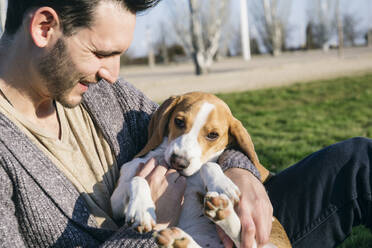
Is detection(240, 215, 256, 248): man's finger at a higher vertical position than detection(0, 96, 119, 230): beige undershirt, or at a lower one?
lower

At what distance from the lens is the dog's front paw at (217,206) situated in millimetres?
2324

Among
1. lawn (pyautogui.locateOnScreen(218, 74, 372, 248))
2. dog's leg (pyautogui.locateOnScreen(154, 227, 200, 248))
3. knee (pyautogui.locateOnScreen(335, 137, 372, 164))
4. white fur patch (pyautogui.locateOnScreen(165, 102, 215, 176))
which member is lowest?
lawn (pyautogui.locateOnScreen(218, 74, 372, 248))

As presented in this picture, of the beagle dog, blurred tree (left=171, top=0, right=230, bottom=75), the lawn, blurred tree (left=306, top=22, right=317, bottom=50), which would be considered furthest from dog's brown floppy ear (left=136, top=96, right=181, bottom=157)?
blurred tree (left=306, top=22, right=317, bottom=50)

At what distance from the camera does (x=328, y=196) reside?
107 inches

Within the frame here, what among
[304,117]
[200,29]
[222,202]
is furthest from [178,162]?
[200,29]

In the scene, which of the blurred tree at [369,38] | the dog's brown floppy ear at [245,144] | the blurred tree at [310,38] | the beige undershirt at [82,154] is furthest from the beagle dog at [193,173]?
the blurred tree at [310,38]

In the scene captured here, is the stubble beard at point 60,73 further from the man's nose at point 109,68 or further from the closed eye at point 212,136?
the closed eye at point 212,136

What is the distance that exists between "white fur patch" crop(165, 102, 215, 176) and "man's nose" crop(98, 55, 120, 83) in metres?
0.67

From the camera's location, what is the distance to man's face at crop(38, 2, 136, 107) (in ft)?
7.95

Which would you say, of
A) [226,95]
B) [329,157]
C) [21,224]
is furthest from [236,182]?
[226,95]

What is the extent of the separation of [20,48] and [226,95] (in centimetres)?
916

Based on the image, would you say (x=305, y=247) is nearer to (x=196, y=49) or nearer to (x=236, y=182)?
(x=236, y=182)

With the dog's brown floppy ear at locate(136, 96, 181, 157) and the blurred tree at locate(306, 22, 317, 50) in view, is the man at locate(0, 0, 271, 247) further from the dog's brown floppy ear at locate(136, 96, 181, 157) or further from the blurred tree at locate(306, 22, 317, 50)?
the blurred tree at locate(306, 22, 317, 50)

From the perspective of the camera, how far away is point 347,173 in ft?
8.96
